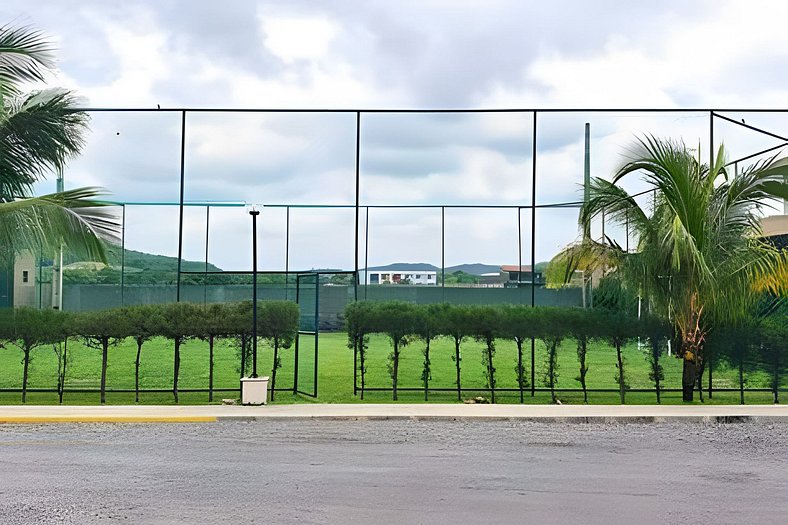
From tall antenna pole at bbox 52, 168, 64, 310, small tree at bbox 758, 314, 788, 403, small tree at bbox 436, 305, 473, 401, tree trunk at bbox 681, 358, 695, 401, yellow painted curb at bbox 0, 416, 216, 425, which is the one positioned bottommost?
yellow painted curb at bbox 0, 416, 216, 425

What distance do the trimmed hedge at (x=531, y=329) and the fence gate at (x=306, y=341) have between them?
814mm

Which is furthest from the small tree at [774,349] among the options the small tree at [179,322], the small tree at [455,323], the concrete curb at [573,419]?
the small tree at [179,322]

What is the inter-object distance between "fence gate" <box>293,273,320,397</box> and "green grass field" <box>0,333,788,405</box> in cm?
5

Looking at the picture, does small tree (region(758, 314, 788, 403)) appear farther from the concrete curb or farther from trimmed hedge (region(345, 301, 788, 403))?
the concrete curb

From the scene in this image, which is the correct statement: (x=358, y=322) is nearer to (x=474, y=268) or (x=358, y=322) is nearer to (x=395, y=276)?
(x=395, y=276)

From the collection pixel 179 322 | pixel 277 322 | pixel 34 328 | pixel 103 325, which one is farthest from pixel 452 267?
pixel 34 328

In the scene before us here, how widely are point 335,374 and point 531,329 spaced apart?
589 cm

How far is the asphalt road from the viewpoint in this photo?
858cm

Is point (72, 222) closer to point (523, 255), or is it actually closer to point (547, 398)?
point (547, 398)

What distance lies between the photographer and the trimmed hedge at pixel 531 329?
18438 millimetres

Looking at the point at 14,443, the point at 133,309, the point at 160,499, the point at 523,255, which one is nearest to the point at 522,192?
the point at 523,255

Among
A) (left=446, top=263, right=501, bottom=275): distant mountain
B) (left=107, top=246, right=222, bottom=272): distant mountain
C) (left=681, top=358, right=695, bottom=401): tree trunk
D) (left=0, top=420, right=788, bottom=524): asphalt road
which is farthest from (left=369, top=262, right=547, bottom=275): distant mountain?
(left=0, top=420, right=788, bottom=524): asphalt road

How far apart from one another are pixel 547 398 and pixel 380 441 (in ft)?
21.7

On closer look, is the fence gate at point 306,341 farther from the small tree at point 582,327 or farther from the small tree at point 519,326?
the small tree at point 582,327
